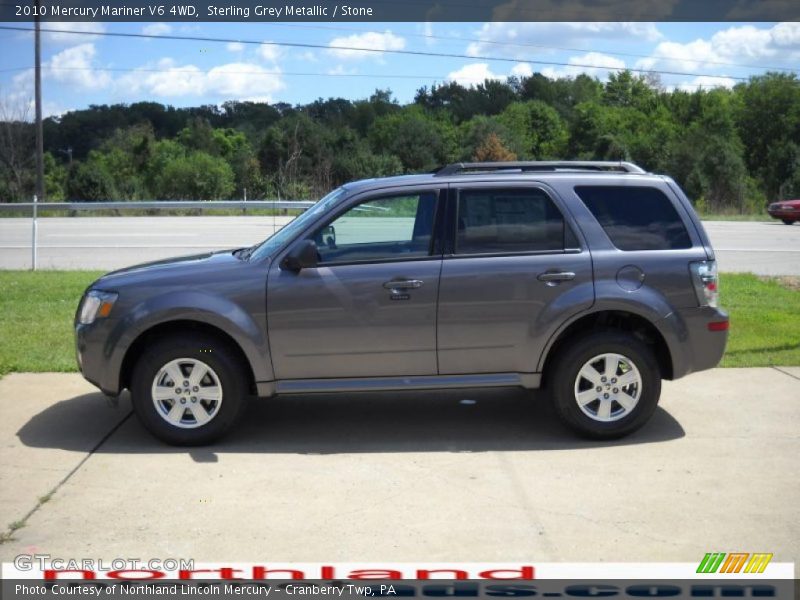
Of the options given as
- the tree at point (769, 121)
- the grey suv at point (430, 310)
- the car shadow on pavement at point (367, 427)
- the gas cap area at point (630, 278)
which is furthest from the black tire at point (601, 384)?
the tree at point (769, 121)

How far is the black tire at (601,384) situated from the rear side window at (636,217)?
0.67m

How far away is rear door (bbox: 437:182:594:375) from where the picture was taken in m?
6.55

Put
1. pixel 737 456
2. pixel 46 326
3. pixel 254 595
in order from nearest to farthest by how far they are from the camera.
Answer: pixel 254 595 → pixel 737 456 → pixel 46 326

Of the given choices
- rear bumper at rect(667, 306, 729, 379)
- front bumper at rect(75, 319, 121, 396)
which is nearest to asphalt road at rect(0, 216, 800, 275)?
rear bumper at rect(667, 306, 729, 379)

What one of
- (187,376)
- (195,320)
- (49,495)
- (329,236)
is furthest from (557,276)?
(49,495)

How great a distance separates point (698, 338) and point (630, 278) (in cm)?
63

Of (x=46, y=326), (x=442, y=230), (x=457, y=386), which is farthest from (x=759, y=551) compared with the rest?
(x=46, y=326)

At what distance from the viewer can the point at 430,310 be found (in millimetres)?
Result: 6547

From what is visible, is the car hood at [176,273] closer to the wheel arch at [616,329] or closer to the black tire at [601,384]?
the wheel arch at [616,329]

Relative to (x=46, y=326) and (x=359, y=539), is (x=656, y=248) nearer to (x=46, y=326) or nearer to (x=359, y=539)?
(x=359, y=539)

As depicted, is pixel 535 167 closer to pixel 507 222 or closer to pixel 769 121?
pixel 507 222

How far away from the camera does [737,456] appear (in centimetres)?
633

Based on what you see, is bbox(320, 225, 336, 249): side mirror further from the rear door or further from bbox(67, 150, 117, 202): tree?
bbox(67, 150, 117, 202): tree

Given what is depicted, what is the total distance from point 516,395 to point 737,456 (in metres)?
2.15
